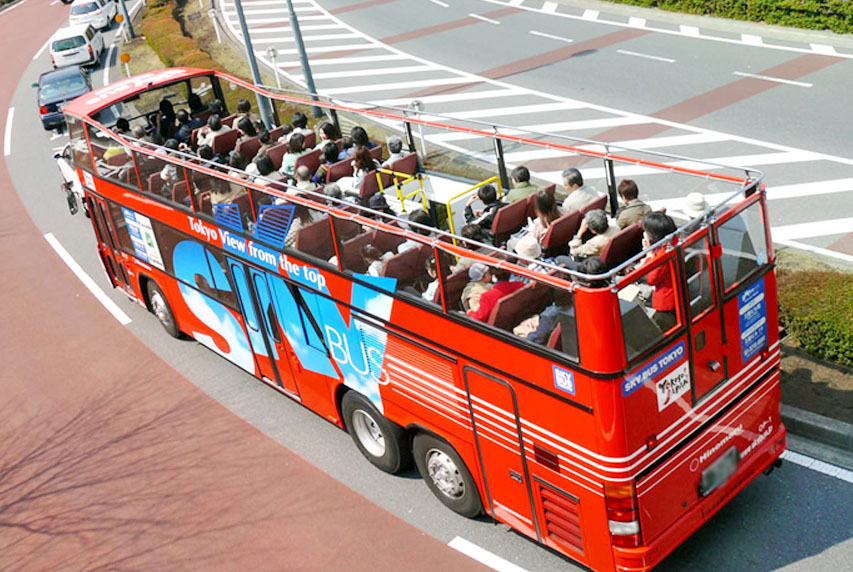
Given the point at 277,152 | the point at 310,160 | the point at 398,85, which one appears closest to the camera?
the point at 310,160

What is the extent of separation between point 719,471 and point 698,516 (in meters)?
0.40

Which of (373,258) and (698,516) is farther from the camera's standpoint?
(373,258)

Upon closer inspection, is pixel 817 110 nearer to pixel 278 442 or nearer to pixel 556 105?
pixel 556 105

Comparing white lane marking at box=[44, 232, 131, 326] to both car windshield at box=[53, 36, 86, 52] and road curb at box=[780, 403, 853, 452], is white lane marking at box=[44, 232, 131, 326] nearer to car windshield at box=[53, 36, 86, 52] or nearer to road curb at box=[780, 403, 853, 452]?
road curb at box=[780, 403, 853, 452]

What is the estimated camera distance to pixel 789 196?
14.6 metres

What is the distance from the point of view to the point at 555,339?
653 centimetres

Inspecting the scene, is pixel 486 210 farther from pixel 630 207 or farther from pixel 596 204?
A: pixel 630 207

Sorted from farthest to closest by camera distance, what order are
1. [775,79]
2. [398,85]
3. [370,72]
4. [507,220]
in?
[370,72] < [398,85] < [775,79] < [507,220]

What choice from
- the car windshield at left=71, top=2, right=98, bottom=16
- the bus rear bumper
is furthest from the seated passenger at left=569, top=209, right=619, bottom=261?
the car windshield at left=71, top=2, right=98, bottom=16

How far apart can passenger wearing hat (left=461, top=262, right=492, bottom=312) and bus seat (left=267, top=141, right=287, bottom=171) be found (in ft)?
18.2

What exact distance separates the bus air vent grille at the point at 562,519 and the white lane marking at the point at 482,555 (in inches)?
27.3

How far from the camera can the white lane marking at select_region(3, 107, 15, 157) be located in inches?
1017

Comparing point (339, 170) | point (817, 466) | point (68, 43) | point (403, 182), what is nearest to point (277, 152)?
point (339, 170)

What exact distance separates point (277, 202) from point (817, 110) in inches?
514
